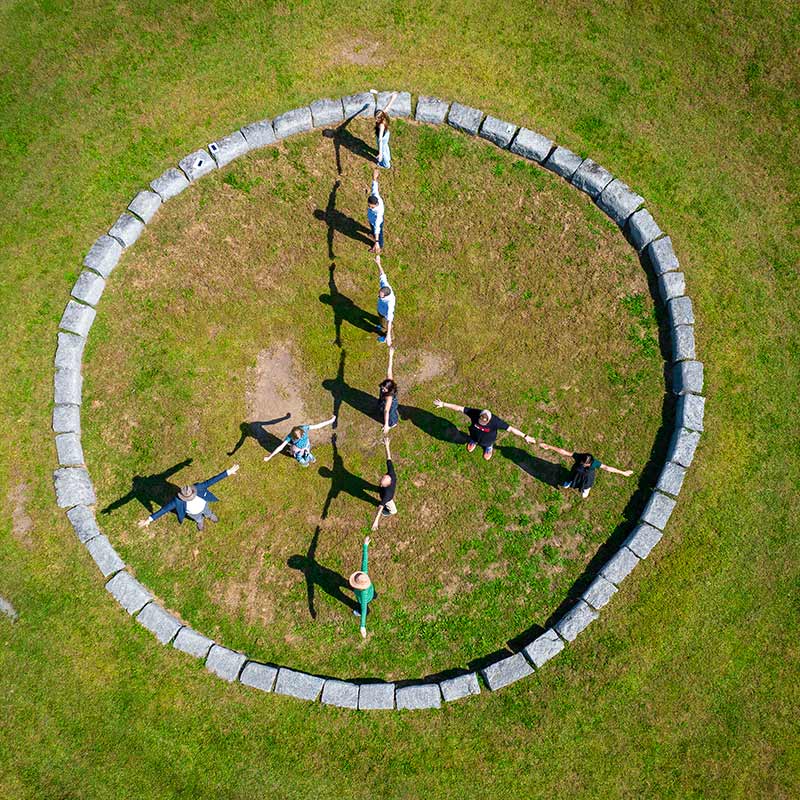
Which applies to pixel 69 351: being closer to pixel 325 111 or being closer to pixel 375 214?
pixel 375 214

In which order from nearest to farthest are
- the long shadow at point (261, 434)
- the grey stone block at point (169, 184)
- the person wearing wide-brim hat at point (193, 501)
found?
1. the person wearing wide-brim hat at point (193, 501)
2. the long shadow at point (261, 434)
3. the grey stone block at point (169, 184)

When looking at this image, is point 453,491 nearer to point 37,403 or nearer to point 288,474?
point 288,474

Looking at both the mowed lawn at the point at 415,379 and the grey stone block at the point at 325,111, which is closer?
the mowed lawn at the point at 415,379

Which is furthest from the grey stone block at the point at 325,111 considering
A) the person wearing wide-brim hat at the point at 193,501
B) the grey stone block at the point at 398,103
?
the person wearing wide-brim hat at the point at 193,501

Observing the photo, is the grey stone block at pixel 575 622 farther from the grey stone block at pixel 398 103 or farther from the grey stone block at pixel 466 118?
the grey stone block at pixel 398 103

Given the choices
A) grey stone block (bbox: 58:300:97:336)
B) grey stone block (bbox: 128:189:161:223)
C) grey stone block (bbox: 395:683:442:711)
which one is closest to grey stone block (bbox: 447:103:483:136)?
grey stone block (bbox: 128:189:161:223)

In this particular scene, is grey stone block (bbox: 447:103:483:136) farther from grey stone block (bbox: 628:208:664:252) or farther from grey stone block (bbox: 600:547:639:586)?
grey stone block (bbox: 600:547:639:586)

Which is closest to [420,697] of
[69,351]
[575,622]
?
[575,622]

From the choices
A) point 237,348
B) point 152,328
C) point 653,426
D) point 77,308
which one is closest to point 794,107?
point 653,426
